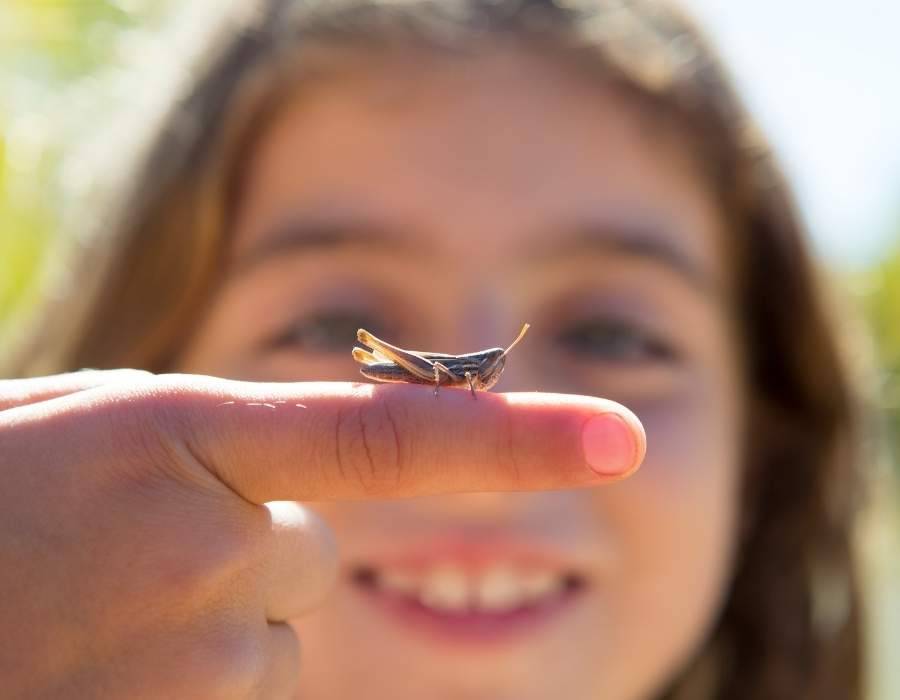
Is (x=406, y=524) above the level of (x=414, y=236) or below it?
below

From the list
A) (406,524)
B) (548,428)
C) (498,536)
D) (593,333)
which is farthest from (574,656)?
(548,428)

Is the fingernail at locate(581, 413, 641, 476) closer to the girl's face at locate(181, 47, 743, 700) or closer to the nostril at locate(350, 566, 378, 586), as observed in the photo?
the girl's face at locate(181, 47, 743, 700)

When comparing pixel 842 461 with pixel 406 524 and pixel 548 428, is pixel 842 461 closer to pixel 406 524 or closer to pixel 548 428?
pixel 406 524

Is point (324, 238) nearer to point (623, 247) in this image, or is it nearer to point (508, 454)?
point (623, 247)

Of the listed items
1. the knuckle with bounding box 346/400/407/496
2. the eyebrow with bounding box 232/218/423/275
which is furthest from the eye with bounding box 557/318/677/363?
the knuckle with bounding box 346/400/407/496

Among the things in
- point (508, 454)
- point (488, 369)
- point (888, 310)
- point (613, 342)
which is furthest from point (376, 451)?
point (888, 310)

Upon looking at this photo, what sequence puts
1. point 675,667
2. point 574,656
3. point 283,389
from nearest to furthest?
point 283,389, point 574,656, point 675,667

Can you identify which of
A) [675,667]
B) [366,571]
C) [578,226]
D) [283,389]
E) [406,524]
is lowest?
[675,667]
